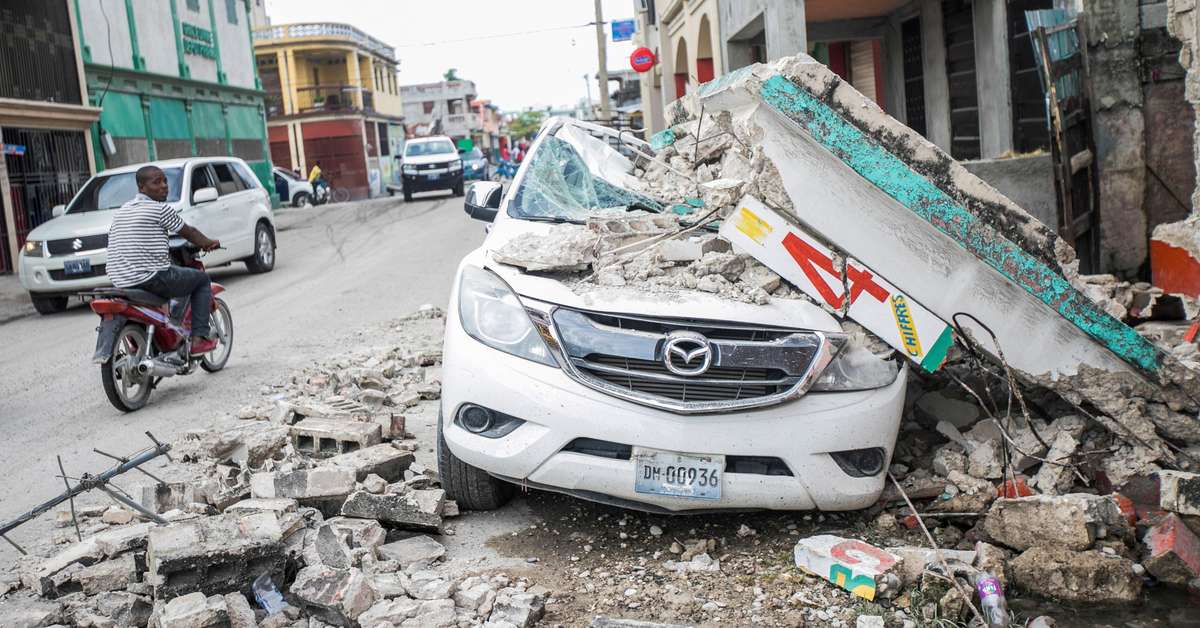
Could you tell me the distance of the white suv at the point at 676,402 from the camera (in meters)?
3.78

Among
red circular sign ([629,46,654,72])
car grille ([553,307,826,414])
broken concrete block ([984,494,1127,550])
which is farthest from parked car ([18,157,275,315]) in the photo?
red circular sign ([629,46,654,72])

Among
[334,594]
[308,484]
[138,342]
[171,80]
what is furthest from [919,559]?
[171,80]

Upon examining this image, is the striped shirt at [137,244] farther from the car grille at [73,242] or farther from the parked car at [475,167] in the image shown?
the parked car at [475,167]

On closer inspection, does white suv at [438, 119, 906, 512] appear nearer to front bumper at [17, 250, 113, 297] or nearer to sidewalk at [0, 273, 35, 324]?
front bumper at [17, 250, 113, 297]

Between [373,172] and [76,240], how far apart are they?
4213 centimetres

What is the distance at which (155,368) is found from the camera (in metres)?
6.94

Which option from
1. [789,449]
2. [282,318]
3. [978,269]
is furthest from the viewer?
[282,318]

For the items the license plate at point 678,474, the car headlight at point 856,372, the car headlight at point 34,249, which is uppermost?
the car headlight at point 34,249

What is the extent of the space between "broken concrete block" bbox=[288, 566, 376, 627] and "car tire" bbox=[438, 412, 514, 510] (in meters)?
0.88

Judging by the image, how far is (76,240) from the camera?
12.3m

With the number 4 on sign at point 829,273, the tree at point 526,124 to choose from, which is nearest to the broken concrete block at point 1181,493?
the number 4 on sign at point 829,273

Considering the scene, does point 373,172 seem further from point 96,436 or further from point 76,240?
point 96,436

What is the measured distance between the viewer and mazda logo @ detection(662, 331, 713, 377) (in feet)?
12.4

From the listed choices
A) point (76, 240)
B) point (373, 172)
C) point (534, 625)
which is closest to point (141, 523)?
point (534, 625)
